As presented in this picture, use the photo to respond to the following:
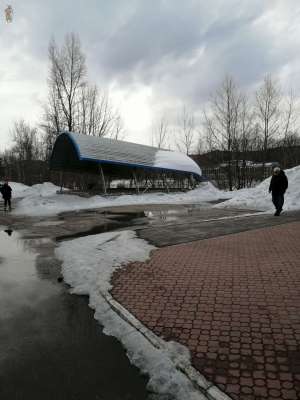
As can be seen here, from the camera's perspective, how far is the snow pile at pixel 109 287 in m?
2.48

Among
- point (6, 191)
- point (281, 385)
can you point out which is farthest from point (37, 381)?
point (6, 191)

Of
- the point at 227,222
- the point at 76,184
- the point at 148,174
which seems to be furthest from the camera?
the point at 76,184

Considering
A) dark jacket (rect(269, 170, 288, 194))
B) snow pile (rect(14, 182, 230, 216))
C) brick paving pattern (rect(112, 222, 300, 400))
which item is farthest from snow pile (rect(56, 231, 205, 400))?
snow pile (rect(14, 182, 230, 216))

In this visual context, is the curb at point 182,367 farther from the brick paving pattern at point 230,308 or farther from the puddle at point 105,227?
the puddle at point 105,227

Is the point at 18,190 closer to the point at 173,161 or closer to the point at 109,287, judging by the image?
the point at 173,161

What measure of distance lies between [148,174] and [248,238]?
78.5 feet

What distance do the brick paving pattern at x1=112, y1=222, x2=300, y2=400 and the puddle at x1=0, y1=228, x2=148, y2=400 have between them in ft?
1.87

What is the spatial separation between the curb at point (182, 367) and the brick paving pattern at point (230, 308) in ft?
0.24

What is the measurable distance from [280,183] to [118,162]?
14.1 m

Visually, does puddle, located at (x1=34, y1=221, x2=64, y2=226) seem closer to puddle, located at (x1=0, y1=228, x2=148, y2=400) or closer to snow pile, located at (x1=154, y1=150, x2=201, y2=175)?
puddle, located at (x1=0, y1=228, x2=148, y2=400)

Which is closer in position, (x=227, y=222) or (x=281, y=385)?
(x=281, y=385)

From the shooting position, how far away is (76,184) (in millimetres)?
39625

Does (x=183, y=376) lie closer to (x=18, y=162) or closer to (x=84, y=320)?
(x=84, y=320)

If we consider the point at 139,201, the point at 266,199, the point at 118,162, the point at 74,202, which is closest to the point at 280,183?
the point at 266,199
